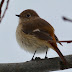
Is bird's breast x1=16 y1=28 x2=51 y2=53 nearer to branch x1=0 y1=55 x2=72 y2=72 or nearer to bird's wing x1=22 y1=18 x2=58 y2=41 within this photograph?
bird's wing x1=22 y1=18 x2=58 y2=41

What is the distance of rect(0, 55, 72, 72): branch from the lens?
2.30 m

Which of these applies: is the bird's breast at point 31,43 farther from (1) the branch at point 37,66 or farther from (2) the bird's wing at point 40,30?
(1) the branch at point 37,66

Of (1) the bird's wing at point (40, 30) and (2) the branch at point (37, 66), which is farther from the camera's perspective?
(1) the bird's wing at point (40, 30)

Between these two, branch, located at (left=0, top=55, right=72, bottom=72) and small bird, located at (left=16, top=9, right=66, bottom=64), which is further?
small bird, located at (left=16, top=9, right=66, bottom=64)

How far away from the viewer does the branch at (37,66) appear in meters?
2.30

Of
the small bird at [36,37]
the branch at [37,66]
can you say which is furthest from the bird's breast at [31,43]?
the branch at [37,66]

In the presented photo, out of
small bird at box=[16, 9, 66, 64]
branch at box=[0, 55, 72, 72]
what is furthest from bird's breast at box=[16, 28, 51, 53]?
branch at box=[0, 55, 72, 72]

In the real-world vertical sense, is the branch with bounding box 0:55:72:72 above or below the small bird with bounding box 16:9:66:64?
below

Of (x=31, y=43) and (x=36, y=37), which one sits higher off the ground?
(x=36, y=37)

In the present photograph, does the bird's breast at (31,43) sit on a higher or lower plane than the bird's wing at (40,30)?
lower

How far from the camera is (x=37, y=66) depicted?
238cm

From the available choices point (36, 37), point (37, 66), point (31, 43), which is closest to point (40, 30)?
point (36, 37)

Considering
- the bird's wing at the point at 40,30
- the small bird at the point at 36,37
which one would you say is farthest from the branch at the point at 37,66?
the bird's wing at the point at 40,30

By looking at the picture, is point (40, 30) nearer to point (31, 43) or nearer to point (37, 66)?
point (31, 43)
